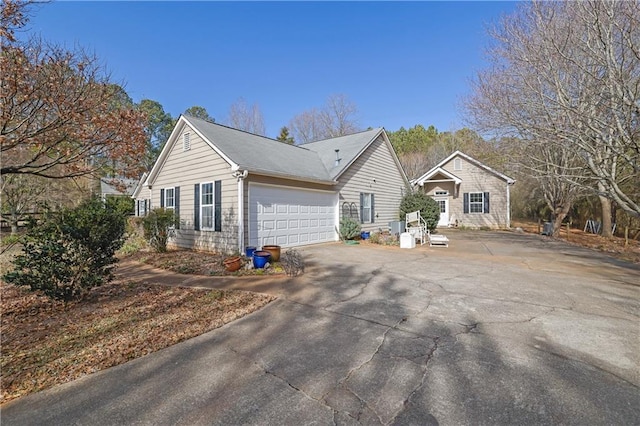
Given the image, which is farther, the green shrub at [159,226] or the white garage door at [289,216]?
the green shrub at [159,226]

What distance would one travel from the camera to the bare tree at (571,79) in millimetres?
6266

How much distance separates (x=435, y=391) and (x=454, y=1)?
1099cm

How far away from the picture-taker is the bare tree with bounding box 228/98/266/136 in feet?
100

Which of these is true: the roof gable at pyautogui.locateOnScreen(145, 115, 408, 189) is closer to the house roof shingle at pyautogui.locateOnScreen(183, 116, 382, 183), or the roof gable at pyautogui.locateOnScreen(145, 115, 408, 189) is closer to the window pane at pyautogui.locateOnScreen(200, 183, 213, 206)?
the house roof shingle at pyautogui.locateOnScreen(183, 116, 382, 183)

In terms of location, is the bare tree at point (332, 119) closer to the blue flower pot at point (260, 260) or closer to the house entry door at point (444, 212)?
the house entry door at point (444, 212)

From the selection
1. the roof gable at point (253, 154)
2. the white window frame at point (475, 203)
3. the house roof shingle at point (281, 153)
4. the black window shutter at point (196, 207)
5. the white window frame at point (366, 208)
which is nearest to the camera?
the roof gable at point (253, 154)

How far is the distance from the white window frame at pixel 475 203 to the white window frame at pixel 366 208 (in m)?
9.35

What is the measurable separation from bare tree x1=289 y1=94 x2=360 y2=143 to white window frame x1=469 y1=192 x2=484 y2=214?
15.0 m

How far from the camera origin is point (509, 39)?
802 cm

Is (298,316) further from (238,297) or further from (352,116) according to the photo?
(352,116)

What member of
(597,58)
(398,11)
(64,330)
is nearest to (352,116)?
(398,11)

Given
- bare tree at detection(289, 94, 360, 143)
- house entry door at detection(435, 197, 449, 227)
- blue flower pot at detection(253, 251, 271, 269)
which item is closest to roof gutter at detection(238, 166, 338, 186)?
blue flower pot at detection(253, 251, 271, 269)

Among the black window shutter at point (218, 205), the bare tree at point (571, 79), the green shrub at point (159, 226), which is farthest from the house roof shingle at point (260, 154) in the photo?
the bare tree at point (571, 79)

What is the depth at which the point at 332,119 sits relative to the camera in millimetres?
31203
